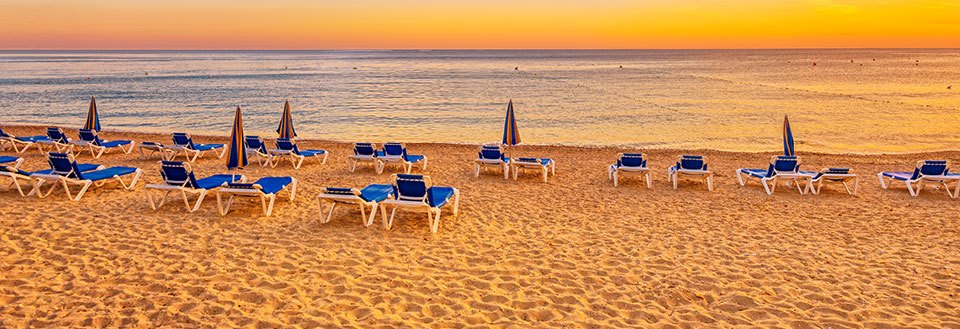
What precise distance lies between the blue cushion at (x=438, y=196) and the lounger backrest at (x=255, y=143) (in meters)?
5.85

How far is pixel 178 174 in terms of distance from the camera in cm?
780

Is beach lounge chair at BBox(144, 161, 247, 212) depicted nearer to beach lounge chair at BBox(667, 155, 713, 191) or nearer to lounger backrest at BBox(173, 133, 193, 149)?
lounger backrest at BBox(173, 133, 193, 149)

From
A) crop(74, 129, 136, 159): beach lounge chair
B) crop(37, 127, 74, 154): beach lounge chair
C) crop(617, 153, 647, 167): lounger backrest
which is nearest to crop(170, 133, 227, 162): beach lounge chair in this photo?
crop(74, 129, 136, 159): beach lounge chair

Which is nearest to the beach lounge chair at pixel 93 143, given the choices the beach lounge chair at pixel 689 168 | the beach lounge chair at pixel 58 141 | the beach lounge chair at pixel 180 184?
the beach lounge chair at pixel 58 141

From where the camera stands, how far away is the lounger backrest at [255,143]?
11.9 m

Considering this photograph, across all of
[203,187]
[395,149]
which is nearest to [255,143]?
[395,149]

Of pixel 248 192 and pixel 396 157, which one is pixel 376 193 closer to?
pixel 248 192

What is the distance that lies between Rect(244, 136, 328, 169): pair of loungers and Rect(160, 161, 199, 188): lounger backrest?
12.2ft

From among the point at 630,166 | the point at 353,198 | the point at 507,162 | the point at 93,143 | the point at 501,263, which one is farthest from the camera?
the point at 93,143

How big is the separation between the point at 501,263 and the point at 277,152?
7669 millimetres

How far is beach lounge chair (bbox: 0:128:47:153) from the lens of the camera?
13.1m

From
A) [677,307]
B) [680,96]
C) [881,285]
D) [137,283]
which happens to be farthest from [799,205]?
[680,96]

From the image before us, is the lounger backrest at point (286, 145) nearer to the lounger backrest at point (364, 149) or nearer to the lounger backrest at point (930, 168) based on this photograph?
the lounger backrest at point (364, 149)

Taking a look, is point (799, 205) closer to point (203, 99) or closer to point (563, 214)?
point (563, 214)
